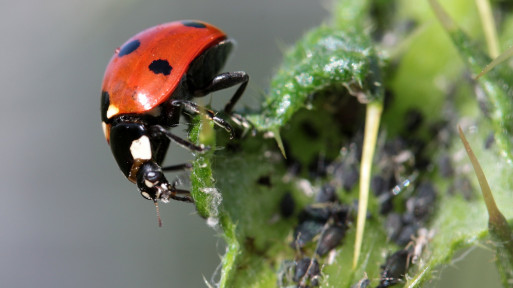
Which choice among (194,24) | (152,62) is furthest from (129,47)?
(194,24)

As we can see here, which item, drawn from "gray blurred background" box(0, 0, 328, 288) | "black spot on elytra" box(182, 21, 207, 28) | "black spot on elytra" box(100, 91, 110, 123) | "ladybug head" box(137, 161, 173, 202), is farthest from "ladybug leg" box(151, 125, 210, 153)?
"gray blurred background" box(0, 0, 328, 288)

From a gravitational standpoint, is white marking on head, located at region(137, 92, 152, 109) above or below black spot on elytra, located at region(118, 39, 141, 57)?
Answer: below

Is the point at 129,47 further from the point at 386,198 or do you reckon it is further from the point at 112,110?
the point at 386,198

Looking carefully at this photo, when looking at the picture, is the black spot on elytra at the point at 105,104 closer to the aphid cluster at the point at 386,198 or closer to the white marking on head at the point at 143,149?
the white marking on head at the point at 143,149

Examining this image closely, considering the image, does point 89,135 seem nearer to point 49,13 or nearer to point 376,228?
point 49,13

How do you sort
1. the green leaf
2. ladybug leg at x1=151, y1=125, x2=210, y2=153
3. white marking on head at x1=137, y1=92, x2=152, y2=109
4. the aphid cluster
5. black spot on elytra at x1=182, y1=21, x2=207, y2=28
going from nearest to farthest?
ladybug leg at x1=151, y1=125, x2=210, y2=153, the green leaf, the aphid cluster, white marking on head at x1=137, y1=92, x2=152, y2=109, black spot on elytra at x1=182, y1=21, x2=207, y2=28

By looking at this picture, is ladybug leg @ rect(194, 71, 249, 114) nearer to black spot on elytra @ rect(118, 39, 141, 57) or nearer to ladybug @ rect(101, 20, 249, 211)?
ladybug @ rect(101, 20, 249, 211)
